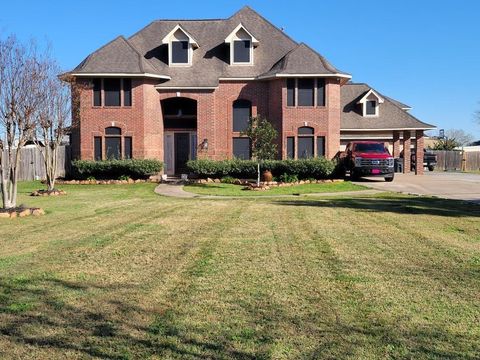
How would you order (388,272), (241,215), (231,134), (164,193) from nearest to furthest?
(388,272) < (241,215) < (164,193) < (231,134)

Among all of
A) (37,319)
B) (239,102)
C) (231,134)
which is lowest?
(37,319)

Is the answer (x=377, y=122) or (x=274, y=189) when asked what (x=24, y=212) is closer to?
(x=274, y=189)

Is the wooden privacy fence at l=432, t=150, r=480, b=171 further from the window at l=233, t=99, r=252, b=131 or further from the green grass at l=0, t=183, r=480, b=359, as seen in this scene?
the green grass at l=0, t=183, r=480, b=359

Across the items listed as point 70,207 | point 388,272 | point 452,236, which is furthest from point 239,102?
point 388,272

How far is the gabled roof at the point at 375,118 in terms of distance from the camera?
3072cm

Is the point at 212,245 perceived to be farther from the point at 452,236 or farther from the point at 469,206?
the point at 469,206

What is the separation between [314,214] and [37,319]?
8265 millimetres

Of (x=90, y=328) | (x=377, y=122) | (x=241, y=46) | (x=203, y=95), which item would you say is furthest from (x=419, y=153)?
(x=90, y=328)

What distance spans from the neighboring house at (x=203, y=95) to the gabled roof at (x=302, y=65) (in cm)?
6

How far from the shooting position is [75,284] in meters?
5.52

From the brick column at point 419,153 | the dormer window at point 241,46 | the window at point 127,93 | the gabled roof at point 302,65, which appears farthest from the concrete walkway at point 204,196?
the brick column at point 419,153

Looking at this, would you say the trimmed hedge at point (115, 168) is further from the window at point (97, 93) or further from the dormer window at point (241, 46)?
the dormer window at point (241, 46)

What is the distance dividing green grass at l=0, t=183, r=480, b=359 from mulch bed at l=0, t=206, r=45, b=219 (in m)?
1.64

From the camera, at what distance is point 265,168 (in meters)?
25.2
